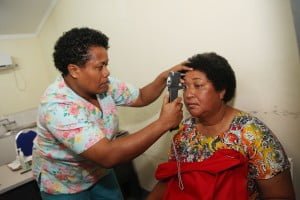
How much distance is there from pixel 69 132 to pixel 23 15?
5.84ft

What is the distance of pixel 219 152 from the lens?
1201 mm

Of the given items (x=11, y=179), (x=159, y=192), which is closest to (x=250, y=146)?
(x=159, y=192)

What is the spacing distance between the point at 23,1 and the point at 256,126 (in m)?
2.02

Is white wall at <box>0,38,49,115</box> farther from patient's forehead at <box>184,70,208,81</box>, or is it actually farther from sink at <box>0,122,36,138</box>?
patient's forehead at <box>184,70,208,81</box>

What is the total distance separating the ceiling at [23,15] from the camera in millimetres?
2313

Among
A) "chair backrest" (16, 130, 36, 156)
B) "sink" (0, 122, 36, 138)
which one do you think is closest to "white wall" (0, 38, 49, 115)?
"sink" (0, 122, 36, 138)

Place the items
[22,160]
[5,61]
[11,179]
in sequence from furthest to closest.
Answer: [5,61] < [22,160] < [11,179]

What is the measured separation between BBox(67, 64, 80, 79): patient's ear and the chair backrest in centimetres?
126

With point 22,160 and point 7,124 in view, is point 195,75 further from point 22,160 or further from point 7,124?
point 7,124

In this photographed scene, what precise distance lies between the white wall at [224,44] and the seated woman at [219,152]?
7.0 inches

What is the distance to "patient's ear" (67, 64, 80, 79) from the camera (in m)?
1.21

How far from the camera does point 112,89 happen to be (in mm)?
1527

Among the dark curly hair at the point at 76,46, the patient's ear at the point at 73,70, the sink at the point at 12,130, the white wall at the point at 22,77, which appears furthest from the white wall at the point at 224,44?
the sink at the point at 12,130

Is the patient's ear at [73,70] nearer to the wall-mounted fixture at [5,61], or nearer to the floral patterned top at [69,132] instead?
the floral patterned top at [69,132]
